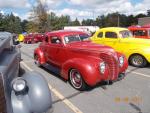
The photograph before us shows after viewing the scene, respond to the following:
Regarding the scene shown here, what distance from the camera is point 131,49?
10125mm

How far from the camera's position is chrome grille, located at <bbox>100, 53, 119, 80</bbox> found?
651 cm

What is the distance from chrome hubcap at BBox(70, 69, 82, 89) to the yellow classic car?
417cm

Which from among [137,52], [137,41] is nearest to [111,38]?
[137,41]

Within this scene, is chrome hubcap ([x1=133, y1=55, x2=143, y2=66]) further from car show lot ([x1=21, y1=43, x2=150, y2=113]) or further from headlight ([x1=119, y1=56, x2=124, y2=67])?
headlight ([x1=119, y1=56, x2=124, y2=67])

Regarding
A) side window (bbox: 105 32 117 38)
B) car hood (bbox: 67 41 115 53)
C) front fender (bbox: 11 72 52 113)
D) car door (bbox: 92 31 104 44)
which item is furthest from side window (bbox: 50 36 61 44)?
front fender (bbox: 11 72 52 113)

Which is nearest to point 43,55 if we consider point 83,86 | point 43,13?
point 83,86

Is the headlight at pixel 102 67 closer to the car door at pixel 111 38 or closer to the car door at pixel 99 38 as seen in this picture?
the car door at pixel 111 38

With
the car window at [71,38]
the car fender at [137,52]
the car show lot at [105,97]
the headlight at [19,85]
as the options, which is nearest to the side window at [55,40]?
the car window at [71,38]

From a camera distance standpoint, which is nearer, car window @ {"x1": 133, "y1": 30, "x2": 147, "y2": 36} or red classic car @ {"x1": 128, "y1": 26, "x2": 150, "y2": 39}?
red classic car @ {"x1": 128, "y1": 26, "x2": 150, "y2": 39}

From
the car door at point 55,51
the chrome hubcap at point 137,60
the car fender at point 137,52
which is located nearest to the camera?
the car door at point 55,51

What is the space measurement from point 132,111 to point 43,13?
5318cm

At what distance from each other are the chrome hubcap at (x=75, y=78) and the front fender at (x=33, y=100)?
292cm

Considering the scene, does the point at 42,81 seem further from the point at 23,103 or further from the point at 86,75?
the point at 86,75

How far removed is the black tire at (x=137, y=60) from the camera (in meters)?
9.84
